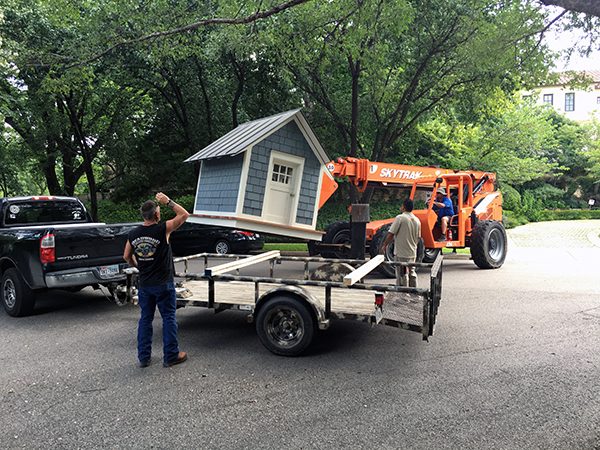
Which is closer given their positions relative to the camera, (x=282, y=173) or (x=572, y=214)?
(x=282, y=173)

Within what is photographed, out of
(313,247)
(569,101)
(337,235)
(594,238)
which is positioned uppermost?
(569,101)

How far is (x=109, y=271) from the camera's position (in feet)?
24.2

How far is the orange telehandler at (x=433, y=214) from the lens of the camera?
10.9 metres

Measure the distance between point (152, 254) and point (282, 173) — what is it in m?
4.48

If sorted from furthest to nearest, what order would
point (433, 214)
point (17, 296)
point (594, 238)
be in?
point (594, 238) → point (433, 214) → point (17, 296)

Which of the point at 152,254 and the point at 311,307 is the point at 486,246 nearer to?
the point at 311,307

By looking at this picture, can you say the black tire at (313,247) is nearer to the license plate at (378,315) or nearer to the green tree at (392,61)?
the green tree at (392,61)

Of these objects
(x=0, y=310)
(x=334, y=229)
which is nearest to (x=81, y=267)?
(x=0, y=310)

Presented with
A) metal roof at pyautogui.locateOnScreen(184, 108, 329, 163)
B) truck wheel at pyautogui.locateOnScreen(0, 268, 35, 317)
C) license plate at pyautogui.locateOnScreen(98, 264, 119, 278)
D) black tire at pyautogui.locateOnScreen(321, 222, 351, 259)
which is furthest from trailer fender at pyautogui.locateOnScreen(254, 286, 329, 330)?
black tire at pyautogui.locateOnScreen(321, 222, 351, 259)

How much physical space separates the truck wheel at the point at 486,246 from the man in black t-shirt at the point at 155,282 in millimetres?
9106

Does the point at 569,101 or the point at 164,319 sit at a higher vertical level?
the point at 569,101

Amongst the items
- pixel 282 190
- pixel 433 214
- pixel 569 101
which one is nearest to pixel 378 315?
pixel 282 190

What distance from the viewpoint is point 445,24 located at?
1373 cm

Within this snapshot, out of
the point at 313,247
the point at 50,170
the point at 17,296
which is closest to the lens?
the point at 17,296
